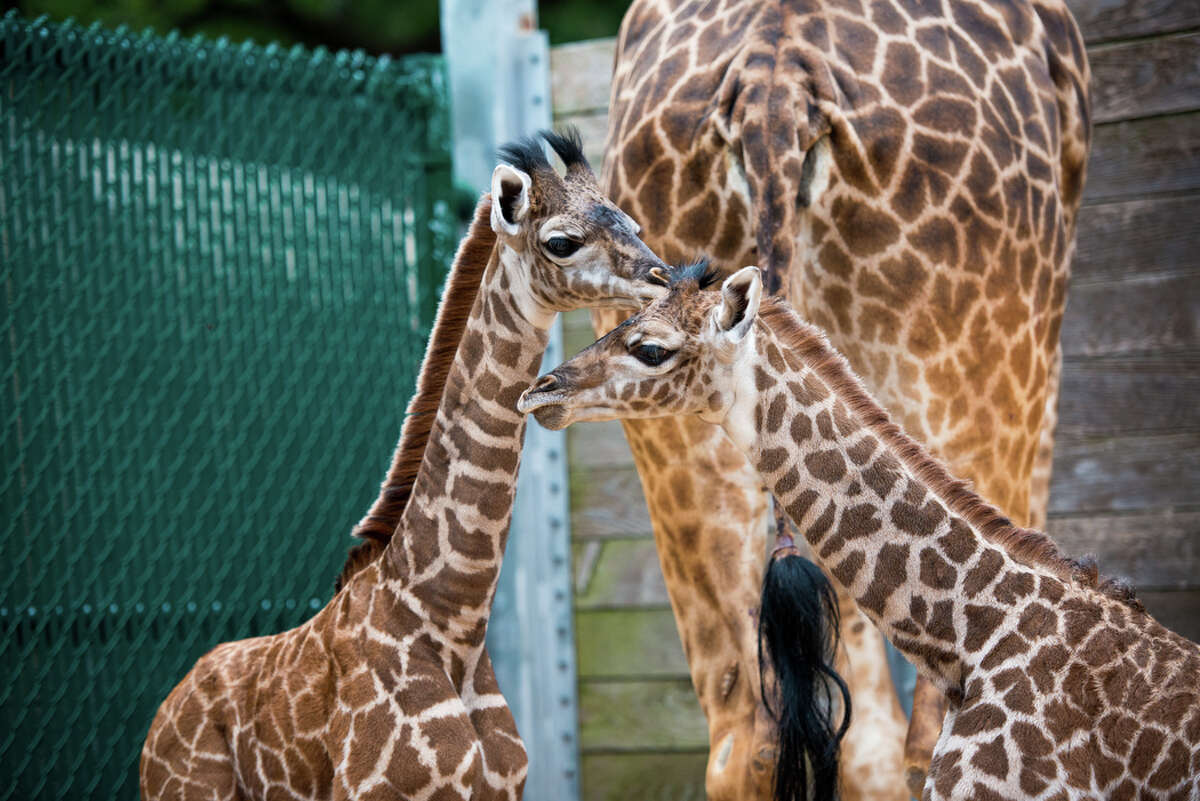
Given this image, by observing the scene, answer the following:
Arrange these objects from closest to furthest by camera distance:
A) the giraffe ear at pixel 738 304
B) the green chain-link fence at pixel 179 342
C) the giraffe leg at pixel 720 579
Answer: the giraffe ear at pixel 738 304 < the giraffe leg at pixel 720 579 < the green chain-link fence at pixel 179 342

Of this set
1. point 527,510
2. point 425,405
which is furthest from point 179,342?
point 425,405

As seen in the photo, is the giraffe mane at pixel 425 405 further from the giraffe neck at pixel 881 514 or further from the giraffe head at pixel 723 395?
the giraffe neck at pixel 881 514

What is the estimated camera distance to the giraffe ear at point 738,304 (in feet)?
9.12

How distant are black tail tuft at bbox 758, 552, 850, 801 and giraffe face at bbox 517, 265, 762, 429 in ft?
1.46

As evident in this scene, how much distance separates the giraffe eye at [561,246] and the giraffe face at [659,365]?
8.2 inches

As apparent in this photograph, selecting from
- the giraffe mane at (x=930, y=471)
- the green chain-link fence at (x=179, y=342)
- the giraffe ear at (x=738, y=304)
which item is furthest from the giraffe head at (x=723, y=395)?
the green chain-link fence at (x=179, y=342)

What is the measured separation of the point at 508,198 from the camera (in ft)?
9.85

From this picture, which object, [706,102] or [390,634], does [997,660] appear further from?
[706,102]

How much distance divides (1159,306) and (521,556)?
9.08 feet

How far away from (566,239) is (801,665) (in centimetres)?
110

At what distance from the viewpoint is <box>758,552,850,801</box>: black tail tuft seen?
2.95 m

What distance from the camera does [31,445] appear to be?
15.3ft

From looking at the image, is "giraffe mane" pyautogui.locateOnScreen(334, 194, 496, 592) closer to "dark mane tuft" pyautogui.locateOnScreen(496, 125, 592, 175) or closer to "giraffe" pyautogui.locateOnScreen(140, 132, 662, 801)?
"giraffe" pyautogui.locateOnScreen(140, 132, 662, 801)

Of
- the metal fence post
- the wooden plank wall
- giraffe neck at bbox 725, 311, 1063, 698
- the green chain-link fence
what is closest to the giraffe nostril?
giraffe neck at bbox 725, 311, 1063, 698
